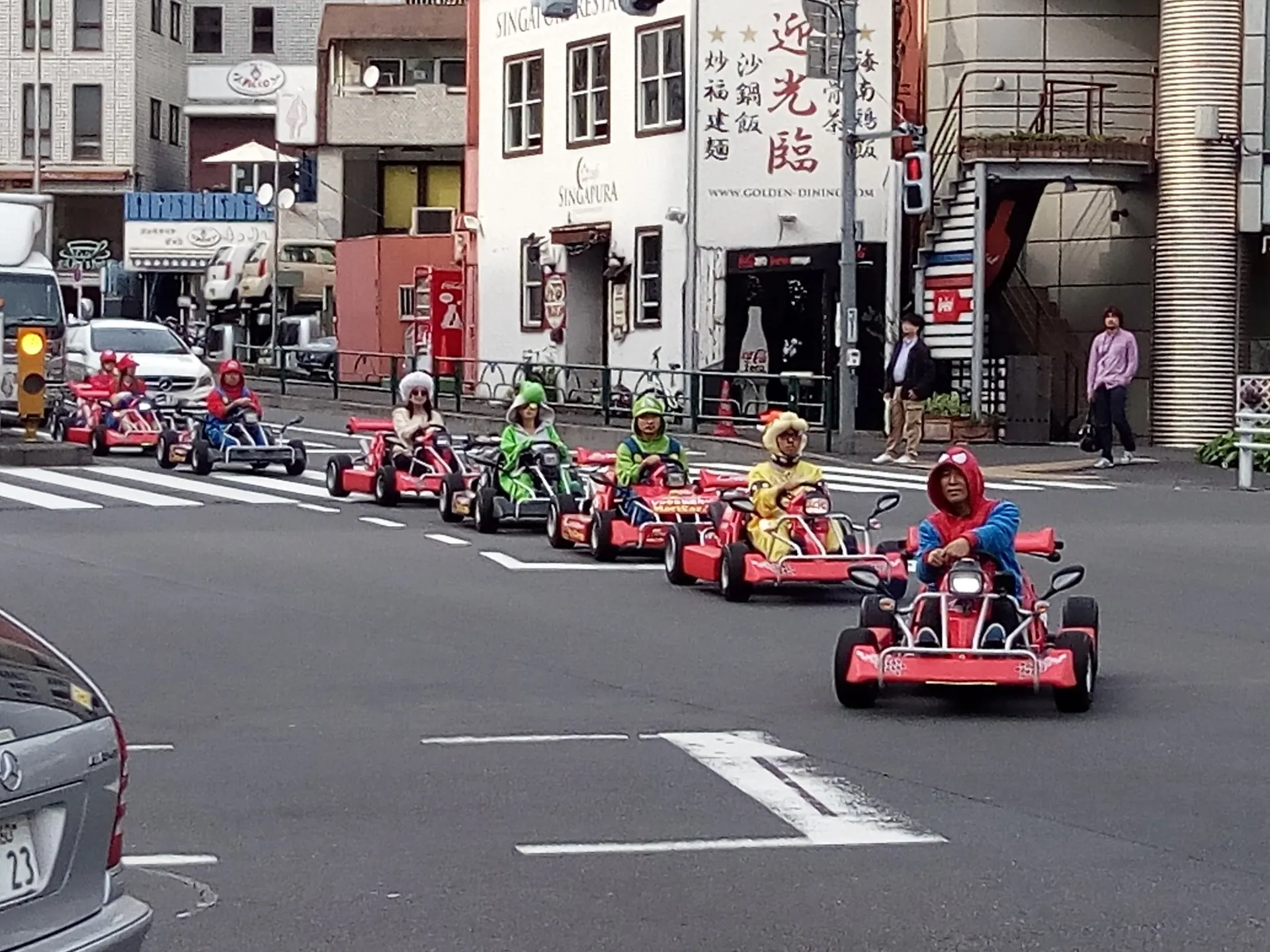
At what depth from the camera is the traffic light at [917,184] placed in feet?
98.9

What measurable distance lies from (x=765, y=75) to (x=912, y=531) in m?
25.3

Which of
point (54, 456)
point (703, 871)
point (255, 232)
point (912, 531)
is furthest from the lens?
point (255, 232)

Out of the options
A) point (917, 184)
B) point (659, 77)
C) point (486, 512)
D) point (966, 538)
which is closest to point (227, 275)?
point (659, 77)

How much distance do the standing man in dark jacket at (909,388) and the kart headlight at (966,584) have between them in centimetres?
1817

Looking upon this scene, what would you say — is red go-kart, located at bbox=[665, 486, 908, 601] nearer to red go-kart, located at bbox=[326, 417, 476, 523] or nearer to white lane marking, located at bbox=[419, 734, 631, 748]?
white lane marking, located at bbox=[419, 734, 631, 748]

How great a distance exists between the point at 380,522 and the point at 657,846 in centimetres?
1387

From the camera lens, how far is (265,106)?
247 feet

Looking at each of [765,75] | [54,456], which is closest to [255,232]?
[765,75]

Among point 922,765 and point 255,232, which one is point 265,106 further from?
point 922,765

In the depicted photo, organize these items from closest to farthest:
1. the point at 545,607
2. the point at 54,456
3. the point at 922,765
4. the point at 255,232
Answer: the point at 922,765 < the point at 545,607 < the point at 54,456 < the point at 255,232

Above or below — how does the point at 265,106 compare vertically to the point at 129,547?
above

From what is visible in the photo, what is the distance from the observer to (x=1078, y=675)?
36.2ft

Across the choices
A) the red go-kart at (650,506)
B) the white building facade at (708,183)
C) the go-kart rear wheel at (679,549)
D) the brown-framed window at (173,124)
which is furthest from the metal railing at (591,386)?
the brown-framed window at (173,124)

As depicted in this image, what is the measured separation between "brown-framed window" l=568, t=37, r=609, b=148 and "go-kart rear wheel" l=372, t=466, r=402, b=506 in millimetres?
17625
